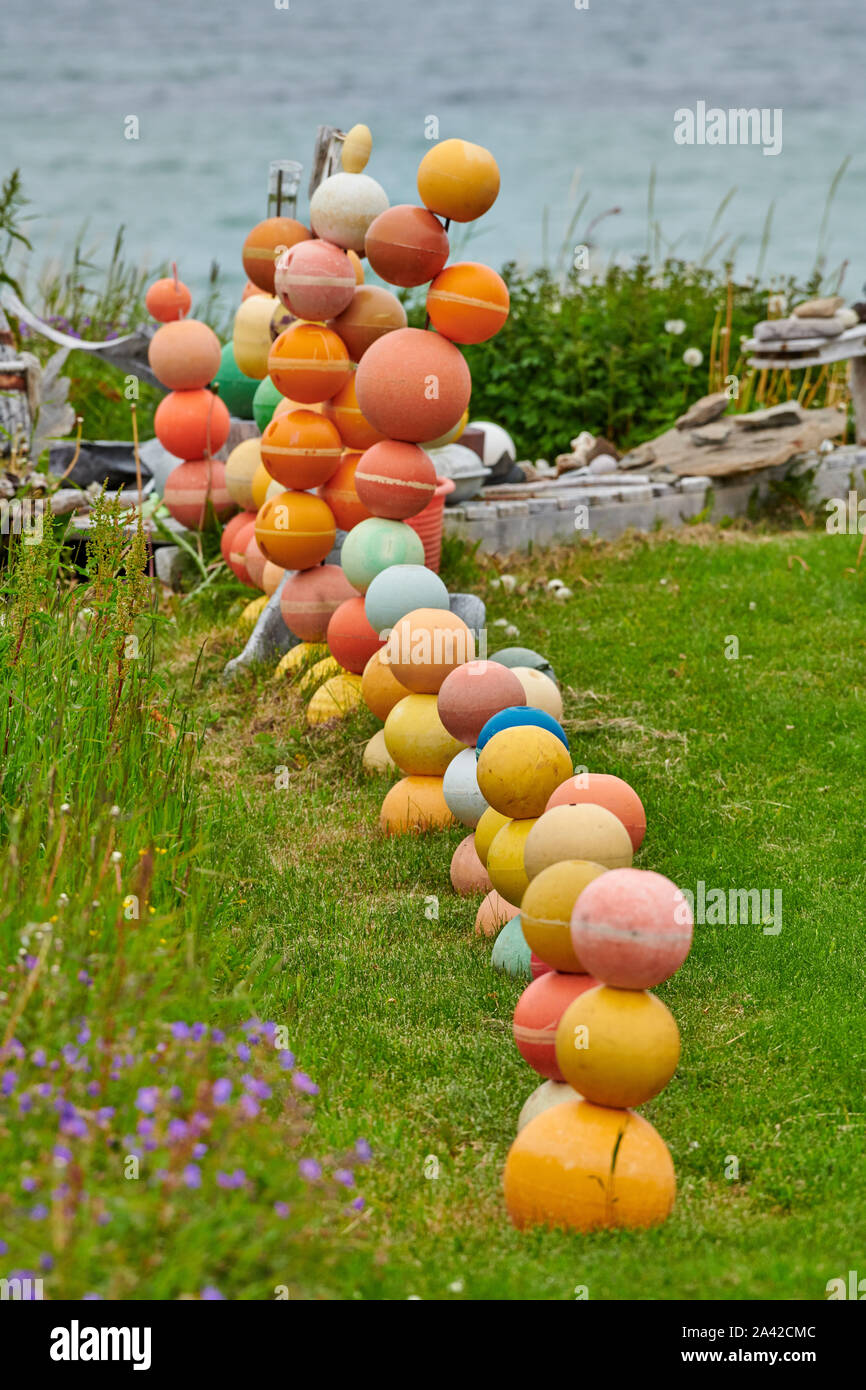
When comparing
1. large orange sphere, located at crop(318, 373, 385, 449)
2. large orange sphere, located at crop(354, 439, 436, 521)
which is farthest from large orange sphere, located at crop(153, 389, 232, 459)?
large orange sphere, located at crop(354, 439, 436, 521)

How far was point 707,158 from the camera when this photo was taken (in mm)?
20094

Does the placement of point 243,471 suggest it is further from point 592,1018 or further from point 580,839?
point 592,1018

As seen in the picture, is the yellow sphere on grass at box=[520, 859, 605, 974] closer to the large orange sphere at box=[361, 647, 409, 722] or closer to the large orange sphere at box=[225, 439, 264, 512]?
the large orange sphere at box=[361, 647, 409, 722]

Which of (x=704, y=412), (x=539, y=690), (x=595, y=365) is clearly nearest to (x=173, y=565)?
(x=539, y=690)

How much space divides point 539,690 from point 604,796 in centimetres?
122

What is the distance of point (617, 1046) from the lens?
2.80 metres

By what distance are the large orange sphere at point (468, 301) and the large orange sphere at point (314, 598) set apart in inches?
49.9

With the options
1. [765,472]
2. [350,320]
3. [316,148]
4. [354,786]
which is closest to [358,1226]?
[354,786]

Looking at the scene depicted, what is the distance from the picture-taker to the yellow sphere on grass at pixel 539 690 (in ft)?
16.4

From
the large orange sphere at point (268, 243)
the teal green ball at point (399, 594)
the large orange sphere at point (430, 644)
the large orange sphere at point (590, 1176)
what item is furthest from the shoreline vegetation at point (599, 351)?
the large orange sphere at point (590, 1176)

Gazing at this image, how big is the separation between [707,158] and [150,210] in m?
8.04

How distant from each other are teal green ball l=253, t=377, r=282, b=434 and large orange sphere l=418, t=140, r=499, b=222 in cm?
195

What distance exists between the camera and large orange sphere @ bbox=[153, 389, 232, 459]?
7.48m
